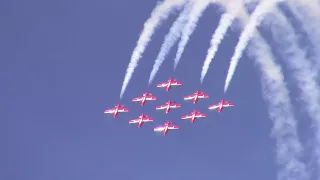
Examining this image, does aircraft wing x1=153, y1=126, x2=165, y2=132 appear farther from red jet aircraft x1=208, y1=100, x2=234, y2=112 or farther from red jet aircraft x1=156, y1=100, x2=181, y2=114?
red jet aircraft x1=208, y1=100, x2=234, y2=112

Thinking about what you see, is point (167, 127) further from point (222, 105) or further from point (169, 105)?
point (222, 105)

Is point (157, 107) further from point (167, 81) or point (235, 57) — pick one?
point (235, 57)

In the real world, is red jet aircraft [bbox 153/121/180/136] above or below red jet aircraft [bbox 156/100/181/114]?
below

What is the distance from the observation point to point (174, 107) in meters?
35.9

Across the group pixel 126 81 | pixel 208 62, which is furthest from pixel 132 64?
pixel 208 62

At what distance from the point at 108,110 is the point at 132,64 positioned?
2208mm

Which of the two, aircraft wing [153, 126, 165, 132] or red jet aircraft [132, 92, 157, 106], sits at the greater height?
A: red jet aircraft [132, 92, 157, 106]

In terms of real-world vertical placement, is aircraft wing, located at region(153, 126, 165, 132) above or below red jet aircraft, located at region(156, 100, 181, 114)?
below

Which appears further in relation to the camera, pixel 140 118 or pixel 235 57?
pixel 140 118

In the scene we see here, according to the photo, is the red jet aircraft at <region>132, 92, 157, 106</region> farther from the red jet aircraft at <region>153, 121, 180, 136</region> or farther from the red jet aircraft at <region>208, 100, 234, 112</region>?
the red jet aircraft at <region>208, 100, 234, 112</region>

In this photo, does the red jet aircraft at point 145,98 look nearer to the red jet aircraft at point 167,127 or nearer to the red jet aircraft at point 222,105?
the red jet aircraft at point 167,127

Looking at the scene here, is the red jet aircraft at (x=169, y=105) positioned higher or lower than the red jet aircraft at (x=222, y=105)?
higher

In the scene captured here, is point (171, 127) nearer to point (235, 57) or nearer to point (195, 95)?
point (195, 95)

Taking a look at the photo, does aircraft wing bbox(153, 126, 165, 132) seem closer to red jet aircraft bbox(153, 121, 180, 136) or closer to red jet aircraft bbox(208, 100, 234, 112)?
red jet aircraft bbox(153, 121, 180, 136)
